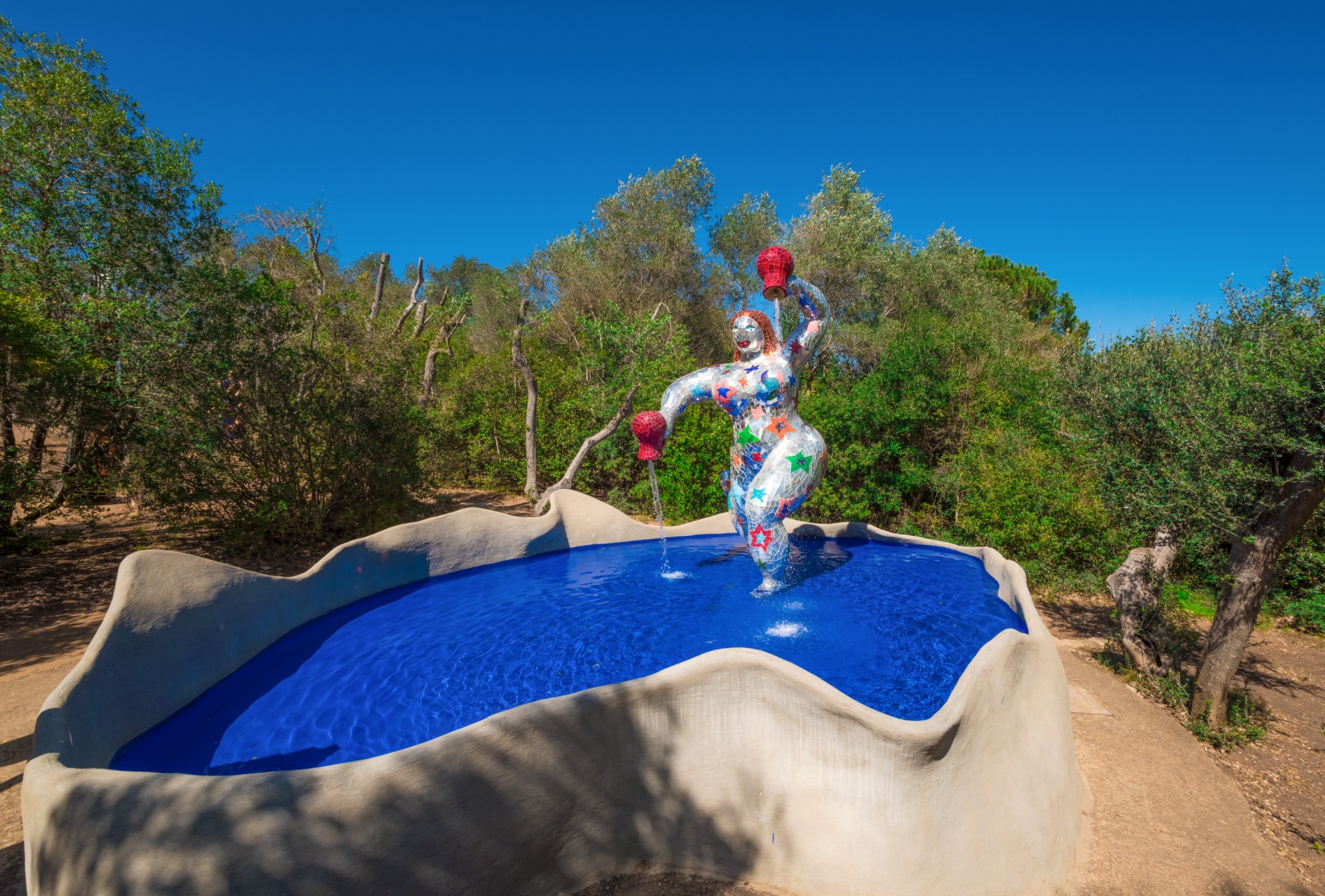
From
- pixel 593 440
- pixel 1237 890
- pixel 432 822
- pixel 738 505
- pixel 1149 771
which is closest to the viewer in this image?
pixel 432 822

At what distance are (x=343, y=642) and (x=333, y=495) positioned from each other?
5.66 meters

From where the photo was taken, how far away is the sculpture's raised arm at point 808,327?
203 inches

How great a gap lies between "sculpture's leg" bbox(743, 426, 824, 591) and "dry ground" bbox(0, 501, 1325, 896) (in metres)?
2.52

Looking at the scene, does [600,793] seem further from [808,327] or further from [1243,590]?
[1243,590]

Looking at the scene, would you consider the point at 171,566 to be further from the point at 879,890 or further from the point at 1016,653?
the point at 1016,653

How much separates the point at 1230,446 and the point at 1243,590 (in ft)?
3.94

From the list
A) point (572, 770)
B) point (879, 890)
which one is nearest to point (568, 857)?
point (572, 770)

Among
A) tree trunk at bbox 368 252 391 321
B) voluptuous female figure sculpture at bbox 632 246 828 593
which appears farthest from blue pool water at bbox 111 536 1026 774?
tree trunk at bbox 368 252 391 321

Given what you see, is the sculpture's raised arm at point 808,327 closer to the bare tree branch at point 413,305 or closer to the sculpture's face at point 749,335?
the sculpture's face at point 749,335

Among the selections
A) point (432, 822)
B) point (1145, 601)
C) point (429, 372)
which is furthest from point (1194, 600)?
point (429, 372)

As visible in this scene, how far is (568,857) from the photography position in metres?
2.62

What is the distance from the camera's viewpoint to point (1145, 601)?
561 centimetres

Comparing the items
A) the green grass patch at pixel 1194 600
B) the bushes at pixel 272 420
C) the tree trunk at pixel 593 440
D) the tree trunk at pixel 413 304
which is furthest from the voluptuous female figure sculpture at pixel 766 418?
the tree trunk at pixel 413 304

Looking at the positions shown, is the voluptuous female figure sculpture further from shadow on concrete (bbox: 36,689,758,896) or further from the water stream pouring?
shadow on concrete (bbox: 36,689,758,896)
